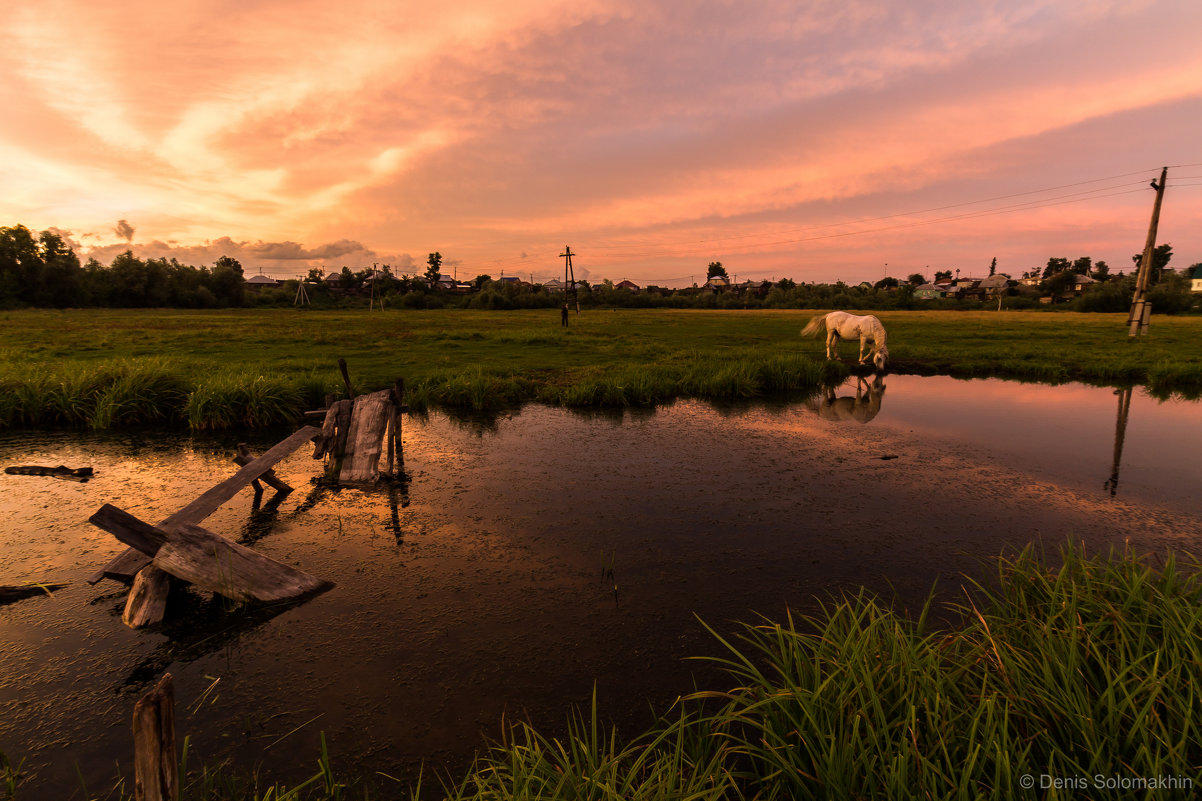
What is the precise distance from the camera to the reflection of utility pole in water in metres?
8.30

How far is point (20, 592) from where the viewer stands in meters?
5.13

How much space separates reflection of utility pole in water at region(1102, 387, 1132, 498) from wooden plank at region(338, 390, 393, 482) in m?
11.0

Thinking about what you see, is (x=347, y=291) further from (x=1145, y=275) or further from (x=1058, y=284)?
(x=1058, y=284)

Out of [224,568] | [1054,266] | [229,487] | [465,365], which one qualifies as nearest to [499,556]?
[224,568]

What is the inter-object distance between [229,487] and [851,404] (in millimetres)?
13868

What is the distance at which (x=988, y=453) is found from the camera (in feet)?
32.6

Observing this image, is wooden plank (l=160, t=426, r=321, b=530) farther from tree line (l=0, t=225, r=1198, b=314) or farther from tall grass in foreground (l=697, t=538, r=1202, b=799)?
tree line (l=0, t=225, r=1198, b=314)

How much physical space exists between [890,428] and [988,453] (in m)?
2.11

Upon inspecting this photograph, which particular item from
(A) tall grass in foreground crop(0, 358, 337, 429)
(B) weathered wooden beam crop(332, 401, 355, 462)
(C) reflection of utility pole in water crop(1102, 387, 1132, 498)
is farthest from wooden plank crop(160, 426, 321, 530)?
(C) reflection of utility pole in water crop(1102, 387, 1132, 498)

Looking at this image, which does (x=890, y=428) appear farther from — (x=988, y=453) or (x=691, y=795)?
(x=691, y=795)

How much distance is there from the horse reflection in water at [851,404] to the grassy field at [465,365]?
1.33 meters

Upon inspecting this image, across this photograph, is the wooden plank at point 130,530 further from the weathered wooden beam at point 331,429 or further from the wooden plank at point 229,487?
the weathered wooden beam at point 331,429

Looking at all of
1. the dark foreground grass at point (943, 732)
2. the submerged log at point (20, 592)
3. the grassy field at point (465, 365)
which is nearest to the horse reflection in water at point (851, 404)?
the grassy field at point (465, 365)

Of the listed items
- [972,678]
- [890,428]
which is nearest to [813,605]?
[972,678]
